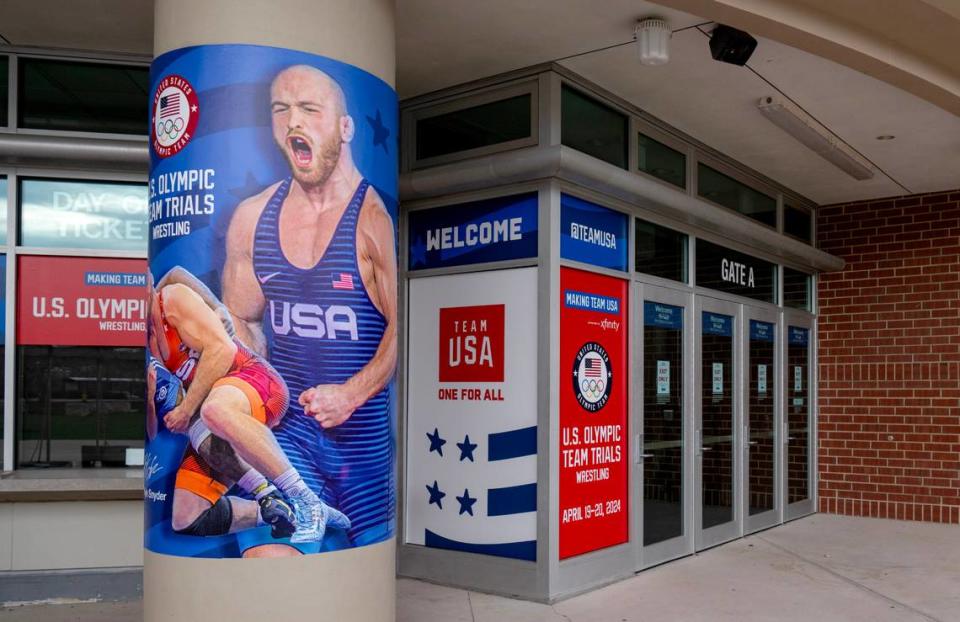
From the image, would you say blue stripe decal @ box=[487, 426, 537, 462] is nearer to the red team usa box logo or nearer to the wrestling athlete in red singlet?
the red team usa box logo

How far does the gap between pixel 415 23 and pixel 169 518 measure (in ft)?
10.4

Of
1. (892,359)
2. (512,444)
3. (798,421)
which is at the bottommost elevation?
(798,421)

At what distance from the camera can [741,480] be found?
8.94 m

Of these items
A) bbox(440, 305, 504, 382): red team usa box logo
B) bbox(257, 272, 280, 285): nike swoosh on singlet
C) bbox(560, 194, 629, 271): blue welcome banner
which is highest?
bbox(560, 194, 629, 271): blue welcome banner

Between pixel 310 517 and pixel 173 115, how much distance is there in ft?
6.24

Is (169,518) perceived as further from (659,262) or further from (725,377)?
(725,377)

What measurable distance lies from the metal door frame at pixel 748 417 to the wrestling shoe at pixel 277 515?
5931 millimetres

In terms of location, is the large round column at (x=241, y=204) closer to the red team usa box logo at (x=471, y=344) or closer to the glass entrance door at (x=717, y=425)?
the red team usa box logo at (x=471, y=344)

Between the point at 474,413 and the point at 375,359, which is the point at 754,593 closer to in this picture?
the point at 474,413

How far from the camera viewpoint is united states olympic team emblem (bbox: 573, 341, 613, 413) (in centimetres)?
660

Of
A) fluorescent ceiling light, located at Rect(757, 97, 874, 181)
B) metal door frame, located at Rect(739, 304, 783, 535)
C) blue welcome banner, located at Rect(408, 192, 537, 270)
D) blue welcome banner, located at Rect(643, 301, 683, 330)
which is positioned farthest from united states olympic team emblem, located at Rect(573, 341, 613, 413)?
metal door frame, located at Rect(739, 304, 783, 535)

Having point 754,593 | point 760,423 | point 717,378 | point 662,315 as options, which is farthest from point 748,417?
point 754,593

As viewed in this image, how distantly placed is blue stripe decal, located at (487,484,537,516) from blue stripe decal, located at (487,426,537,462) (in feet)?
0.72

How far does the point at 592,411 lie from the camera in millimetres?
6730
